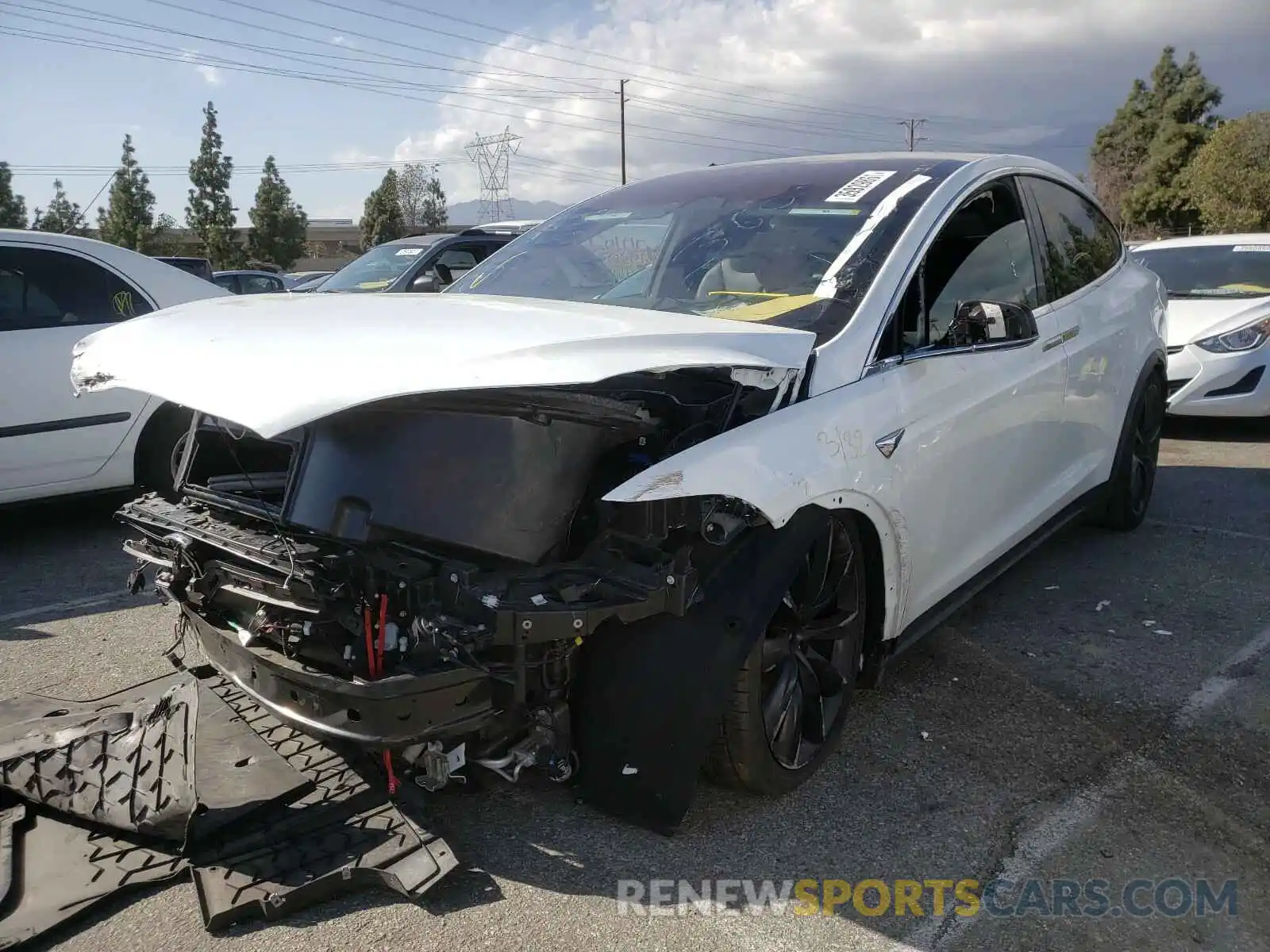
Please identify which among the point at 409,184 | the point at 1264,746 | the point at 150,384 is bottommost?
the point at 1264,746

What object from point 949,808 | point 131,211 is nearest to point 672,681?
point 949,808

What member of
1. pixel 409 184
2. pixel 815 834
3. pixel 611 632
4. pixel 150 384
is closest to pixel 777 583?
pixel 611 632

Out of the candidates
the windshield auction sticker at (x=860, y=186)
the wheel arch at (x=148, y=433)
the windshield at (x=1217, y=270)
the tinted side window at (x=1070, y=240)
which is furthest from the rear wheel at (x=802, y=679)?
the windshield at (x=1217, y=270)

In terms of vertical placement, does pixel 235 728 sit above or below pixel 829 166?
below

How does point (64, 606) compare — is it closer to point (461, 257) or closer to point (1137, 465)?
point (1137, 465)

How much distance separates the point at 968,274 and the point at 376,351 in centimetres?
225

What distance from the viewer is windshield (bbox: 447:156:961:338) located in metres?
3.22

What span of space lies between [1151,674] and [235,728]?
316 cm

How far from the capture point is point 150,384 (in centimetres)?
246

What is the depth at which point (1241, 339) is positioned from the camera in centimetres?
787

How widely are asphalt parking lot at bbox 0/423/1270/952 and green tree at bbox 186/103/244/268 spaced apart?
48407 millimetres

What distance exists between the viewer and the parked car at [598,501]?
234 centimetres

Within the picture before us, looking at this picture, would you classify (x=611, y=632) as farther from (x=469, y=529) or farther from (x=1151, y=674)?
(x=1151, y=674)

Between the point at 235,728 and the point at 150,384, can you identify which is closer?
the point at 150,384
